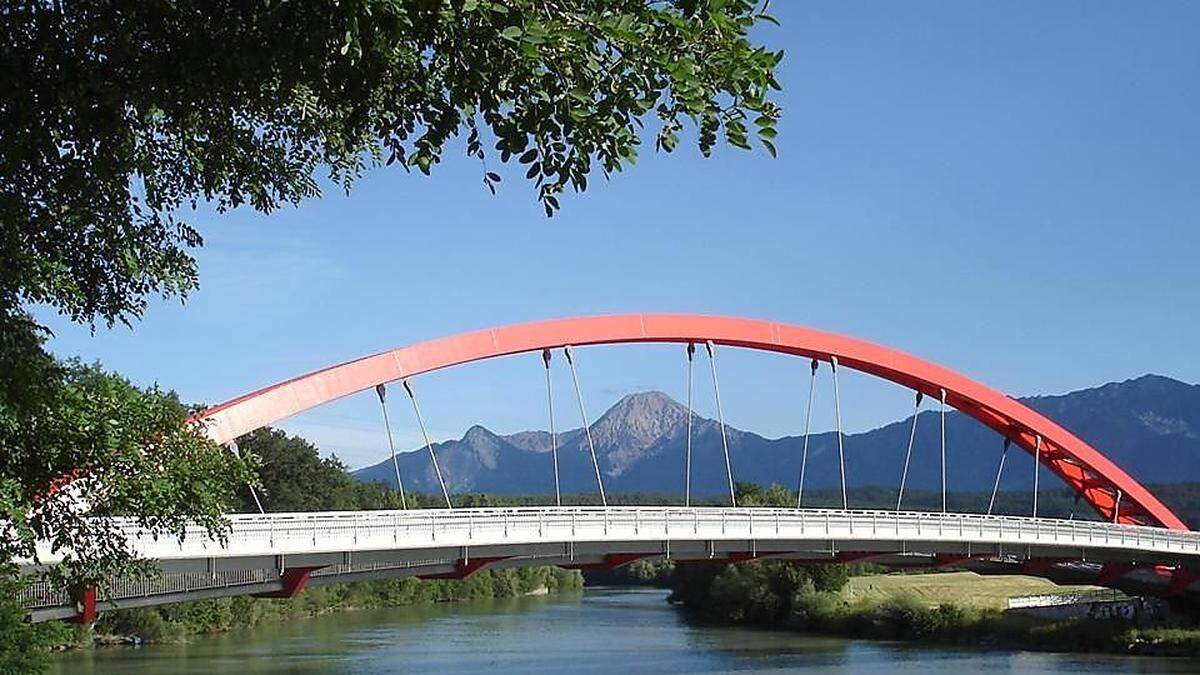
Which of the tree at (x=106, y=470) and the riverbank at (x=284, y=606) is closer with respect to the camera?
the tree at (x=106, y=470)

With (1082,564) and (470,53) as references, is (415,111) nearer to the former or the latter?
(470,53)

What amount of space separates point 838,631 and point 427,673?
18.0 meters

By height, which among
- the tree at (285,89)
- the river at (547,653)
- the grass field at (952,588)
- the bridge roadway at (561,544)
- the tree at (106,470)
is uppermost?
the tree at (285,89)

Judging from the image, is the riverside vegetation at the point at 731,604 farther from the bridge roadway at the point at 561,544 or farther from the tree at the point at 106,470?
the tree at the point at 106,470

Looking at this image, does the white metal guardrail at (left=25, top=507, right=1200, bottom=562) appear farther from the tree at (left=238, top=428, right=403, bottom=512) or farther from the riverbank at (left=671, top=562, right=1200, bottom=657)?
the tree at (left=238, top=428, right=403, bottom=512)

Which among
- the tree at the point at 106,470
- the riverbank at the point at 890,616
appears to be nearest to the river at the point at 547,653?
the riverbank at the point at 890,616

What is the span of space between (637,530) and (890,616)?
20.7m

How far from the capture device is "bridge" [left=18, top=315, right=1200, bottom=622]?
72.1 ft

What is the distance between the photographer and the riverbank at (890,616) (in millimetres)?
38969

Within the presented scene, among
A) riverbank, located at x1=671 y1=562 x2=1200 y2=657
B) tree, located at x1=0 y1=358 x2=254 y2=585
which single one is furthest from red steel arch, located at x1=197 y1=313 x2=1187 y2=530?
tree, located at x1=0 y1=358 x2=254 y2=585

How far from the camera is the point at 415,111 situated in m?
6.89

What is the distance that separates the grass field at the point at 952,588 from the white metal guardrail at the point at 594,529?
10.4 metres

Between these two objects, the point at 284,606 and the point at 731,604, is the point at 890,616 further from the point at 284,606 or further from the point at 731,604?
the point at 284,606

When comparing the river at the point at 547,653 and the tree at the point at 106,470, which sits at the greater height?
the tree at the point at 106,470
